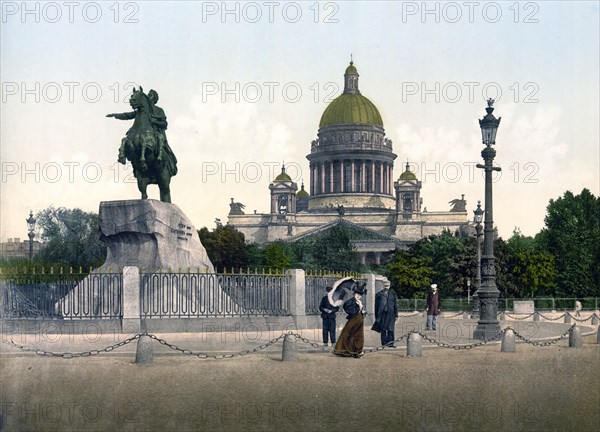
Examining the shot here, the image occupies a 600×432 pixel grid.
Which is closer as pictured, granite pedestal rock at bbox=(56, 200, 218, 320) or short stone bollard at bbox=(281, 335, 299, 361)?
short stone bollard at bbox=(281, 335, 299, 361)

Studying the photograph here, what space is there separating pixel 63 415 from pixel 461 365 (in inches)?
368

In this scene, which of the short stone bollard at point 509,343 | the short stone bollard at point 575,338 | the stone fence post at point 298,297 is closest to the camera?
the short stone bollard at point 509,343

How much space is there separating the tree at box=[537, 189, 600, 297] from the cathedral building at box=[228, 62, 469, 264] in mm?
51139

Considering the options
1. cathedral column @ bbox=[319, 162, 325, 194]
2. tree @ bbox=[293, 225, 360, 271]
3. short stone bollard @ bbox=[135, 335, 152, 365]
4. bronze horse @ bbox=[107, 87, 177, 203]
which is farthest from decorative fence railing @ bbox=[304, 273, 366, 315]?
cathedral column @ bbox=[319, 162, 325, 194]

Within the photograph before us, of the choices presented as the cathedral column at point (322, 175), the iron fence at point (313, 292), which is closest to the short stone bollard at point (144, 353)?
the iron fence at point (313, 292)

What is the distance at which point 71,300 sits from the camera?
2836 cm

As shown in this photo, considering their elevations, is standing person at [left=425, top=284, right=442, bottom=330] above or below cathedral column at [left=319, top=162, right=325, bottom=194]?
below

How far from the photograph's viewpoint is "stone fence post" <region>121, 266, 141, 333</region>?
1080 inches

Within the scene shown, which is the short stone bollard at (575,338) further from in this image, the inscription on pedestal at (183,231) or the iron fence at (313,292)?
the inscription on pedestal at (183,231)

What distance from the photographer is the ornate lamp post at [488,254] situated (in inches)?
1061

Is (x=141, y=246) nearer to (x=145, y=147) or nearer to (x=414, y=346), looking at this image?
(x=145, y=147)

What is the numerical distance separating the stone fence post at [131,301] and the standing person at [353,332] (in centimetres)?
820

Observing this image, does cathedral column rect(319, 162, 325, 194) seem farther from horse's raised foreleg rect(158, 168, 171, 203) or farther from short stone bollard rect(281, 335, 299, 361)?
short stone bollard rect(281, 335, 299, 361)

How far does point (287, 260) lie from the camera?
96312 millimetres
